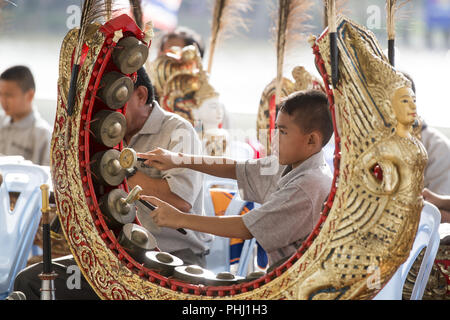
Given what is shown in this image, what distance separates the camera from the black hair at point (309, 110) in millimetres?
1232

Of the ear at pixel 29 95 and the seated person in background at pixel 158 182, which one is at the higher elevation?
the ear at pixel 29 95


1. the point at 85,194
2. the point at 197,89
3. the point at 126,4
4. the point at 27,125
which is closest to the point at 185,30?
the point at 197,89

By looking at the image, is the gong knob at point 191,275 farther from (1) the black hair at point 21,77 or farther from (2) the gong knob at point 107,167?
(1) the black hair at point 21,77

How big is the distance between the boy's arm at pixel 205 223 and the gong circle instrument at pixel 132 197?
0.08 m

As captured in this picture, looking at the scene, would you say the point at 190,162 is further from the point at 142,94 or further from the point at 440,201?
the point at 440,201

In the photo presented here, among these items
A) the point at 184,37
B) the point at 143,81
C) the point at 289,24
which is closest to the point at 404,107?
the point at 143,81

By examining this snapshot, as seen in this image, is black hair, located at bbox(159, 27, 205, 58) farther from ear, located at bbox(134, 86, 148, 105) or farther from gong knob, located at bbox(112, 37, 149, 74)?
gong knob, located at bbox(112, 37, 149, 74)

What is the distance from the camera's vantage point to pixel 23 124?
9.36ft

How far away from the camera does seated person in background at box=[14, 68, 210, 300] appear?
1543 mm

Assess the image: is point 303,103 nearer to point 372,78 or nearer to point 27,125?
point 372,78

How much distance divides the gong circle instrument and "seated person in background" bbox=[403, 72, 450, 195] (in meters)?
1.25

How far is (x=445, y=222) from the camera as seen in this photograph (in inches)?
73.0

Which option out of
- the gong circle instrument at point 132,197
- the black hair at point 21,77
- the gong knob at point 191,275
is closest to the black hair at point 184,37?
the black hair at point 21,77

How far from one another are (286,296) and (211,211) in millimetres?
876
